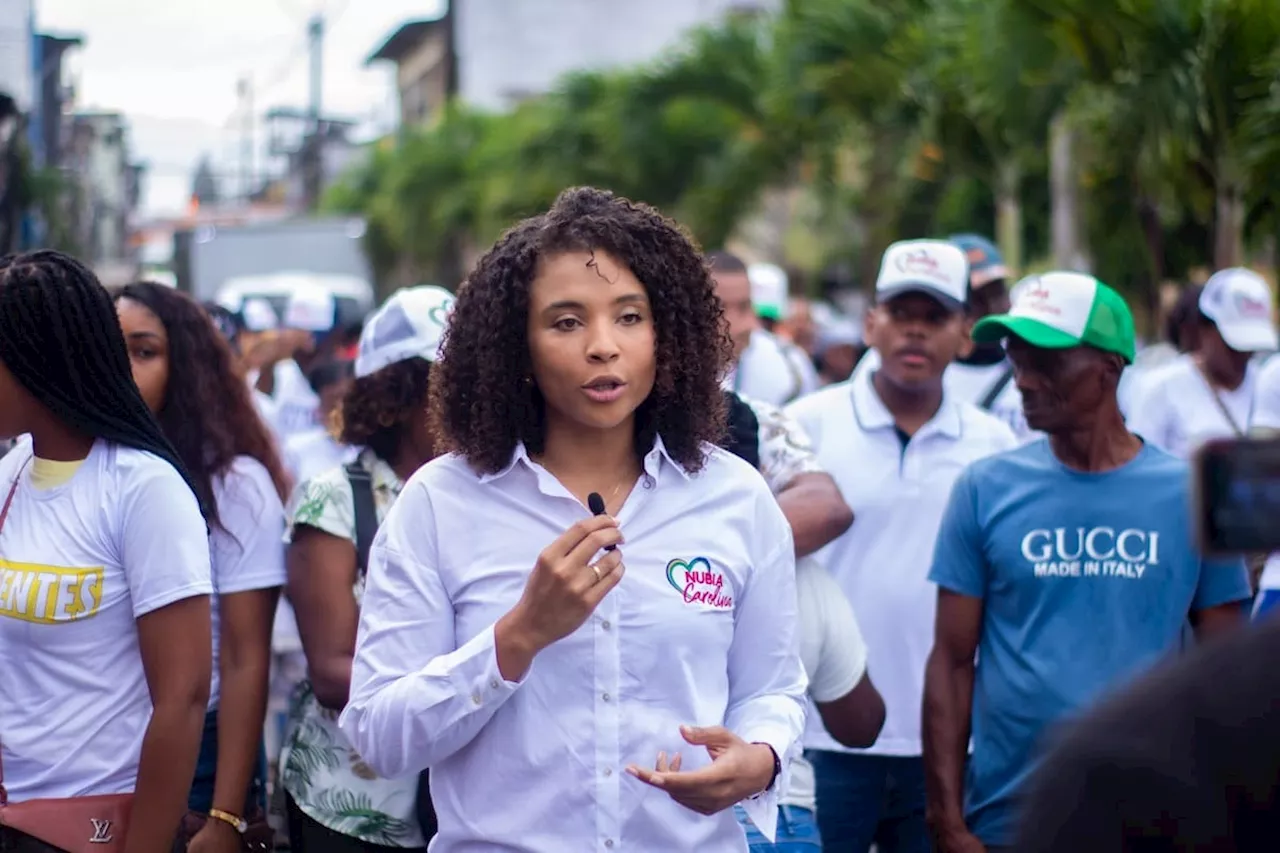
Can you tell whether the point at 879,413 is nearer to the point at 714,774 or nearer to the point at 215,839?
the point at 215,839

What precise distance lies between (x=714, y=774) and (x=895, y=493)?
99.3 inches

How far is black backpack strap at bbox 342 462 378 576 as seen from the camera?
12.9ft

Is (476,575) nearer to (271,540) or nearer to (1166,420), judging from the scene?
(271,540)

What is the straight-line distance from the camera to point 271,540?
4.06 m

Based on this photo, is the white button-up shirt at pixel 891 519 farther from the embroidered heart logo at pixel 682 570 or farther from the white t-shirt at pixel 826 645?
the embroidered heart logo at pixel 682 570

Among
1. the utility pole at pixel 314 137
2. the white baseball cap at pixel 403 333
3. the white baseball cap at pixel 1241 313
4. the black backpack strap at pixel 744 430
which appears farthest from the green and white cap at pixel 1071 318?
the utility pole at pixel 314 137

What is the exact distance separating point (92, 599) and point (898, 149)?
20.3 metres

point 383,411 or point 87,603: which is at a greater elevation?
point 383,411

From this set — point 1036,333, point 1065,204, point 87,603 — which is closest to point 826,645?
point 1036,333

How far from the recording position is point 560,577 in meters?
2.62

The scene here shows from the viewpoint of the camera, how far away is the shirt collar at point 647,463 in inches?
114

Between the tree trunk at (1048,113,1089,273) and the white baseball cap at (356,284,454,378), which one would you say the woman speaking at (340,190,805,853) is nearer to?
the white baseball cap at (356,284,454,378)

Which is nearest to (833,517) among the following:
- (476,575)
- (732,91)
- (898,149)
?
(476,575)

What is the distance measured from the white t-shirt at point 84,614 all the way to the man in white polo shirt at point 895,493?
6.36 feet
